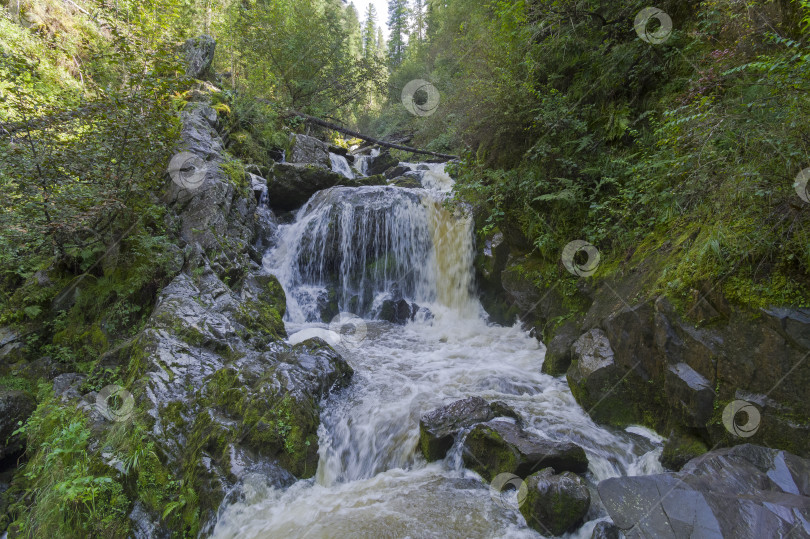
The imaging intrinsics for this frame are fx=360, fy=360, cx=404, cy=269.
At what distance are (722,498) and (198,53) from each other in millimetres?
19415

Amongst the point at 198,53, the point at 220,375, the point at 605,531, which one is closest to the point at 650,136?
the point at 605,531

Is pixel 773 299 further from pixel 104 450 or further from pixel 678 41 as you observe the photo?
pixel 104 450

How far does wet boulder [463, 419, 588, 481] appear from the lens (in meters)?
3.79

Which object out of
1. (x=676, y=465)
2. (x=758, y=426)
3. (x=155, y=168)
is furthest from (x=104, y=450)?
(x=758, y=426)

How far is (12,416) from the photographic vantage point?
181 inches

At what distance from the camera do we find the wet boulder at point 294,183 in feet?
38.8

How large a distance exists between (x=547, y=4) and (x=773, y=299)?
5.82 m

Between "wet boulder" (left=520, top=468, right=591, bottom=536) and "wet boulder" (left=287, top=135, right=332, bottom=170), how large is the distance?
44.0 feet

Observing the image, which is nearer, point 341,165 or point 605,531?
point 605,531

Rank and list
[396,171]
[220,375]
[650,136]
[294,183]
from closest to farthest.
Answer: [220,375]
[650,136]
[294,183]
[396,171]

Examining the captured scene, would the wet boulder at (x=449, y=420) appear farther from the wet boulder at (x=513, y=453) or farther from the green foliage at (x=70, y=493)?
the green foliage at (x=70, y=493)

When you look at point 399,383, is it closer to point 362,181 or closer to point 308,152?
point 362,181

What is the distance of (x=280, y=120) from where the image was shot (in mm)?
16125

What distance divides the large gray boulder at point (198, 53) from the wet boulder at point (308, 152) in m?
4.73
